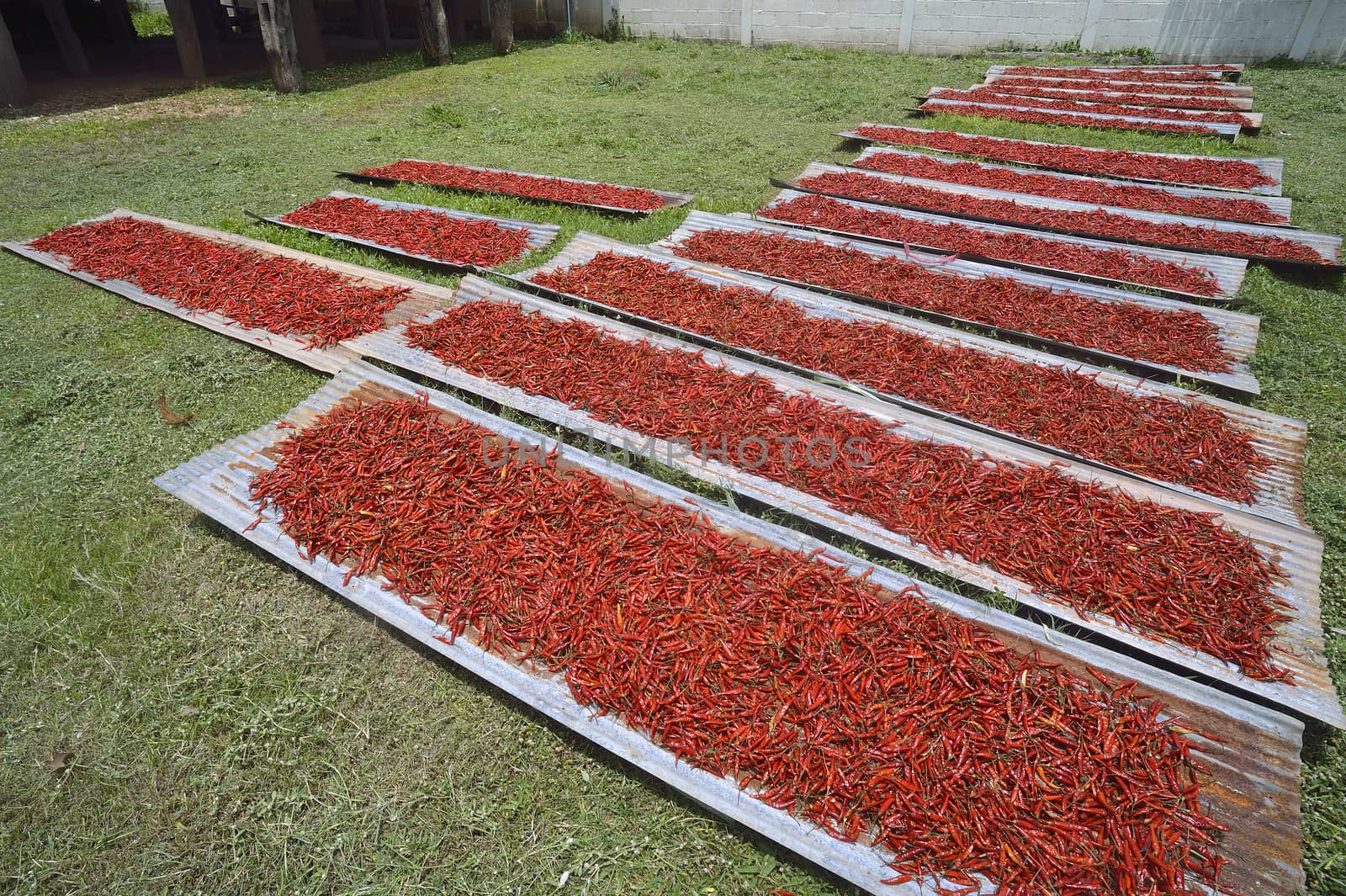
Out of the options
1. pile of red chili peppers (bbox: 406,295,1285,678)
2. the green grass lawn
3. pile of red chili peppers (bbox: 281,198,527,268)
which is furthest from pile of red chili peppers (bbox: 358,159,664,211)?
pile of red chili peppers (bbox: 406,295,1285,678)

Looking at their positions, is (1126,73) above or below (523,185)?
above

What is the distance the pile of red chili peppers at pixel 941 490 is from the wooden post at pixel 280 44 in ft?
39.5

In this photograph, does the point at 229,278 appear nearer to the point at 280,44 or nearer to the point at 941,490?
the point at 941,490

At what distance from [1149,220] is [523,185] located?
736 centimetres

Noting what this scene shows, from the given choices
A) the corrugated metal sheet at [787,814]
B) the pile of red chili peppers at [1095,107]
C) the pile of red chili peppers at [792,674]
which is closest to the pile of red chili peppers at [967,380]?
the corrugated metal sheet at [787,814]

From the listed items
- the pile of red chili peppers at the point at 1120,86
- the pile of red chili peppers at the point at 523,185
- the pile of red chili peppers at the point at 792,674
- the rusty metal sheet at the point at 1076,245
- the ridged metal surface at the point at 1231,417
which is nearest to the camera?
the pile of red chili peppers at the point at 792,674

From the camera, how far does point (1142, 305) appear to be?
19.0 ft

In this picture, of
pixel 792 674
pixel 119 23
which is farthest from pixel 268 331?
pixel 119 23

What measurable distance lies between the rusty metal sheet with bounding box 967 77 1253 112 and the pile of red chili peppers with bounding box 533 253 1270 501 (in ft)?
37.1

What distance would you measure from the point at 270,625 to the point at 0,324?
5074 millimetres

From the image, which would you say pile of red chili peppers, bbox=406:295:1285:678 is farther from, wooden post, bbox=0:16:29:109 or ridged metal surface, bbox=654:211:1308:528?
wooden post, bbox=0:16:29:109

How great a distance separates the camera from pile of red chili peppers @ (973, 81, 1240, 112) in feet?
39.8

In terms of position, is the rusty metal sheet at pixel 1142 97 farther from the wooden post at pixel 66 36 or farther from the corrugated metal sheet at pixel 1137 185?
the wooden post at pixel 66 36

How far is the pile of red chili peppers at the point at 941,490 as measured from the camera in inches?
121
